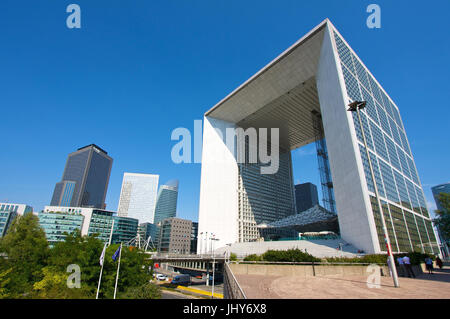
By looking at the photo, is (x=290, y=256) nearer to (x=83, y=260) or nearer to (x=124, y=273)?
(x=124, y=273)

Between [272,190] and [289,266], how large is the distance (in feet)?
196

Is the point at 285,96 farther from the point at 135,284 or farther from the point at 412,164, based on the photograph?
the point at 135,284

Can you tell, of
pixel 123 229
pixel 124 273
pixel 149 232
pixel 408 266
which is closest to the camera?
pixel 408 266

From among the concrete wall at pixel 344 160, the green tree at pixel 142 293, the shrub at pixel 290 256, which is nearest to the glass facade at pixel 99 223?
the green tree at pixel 142 293

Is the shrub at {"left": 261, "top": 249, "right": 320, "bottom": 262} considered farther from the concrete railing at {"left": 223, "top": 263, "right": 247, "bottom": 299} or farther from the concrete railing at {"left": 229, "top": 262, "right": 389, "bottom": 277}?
the concrete railing at {"left": 223, "top": 263, "right": 247, "bottom": 299}

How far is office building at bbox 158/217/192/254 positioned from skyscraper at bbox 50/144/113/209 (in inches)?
3677

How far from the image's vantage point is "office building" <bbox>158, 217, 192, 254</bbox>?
118 meters

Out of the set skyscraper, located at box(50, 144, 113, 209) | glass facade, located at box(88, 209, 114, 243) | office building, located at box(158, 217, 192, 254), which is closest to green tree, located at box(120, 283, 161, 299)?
glass facade, located at box(88, 209, 114, 243)

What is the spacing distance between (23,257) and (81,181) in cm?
18201

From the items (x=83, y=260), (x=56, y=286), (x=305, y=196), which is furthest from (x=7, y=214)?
(x=305, y=196)

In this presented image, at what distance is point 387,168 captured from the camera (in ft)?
134

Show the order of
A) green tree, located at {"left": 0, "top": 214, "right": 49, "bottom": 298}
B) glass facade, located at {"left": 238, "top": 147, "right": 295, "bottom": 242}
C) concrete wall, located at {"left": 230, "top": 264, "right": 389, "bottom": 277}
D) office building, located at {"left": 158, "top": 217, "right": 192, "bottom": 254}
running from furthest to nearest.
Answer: office building, located at {"left": 158, "top": 217, "right": 192, "bottom": 254} < glass facade, located at {"left": 238, "top": 147, "right": 295, "bottom": 242} < green tree, located at {"left": 0, "top": 214, "right": 49, "bottom": 298} < concrete wall, located at {"left": 230, "top": 264, "right": 389, "bottom": 277}

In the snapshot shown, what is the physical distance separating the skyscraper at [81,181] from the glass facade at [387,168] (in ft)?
648
